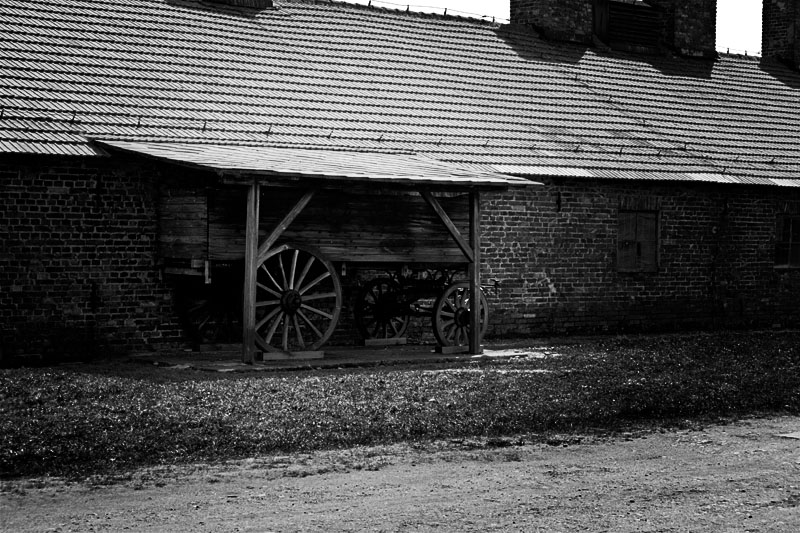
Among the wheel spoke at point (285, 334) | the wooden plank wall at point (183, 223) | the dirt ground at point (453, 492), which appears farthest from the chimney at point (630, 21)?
the dirt ground at point (453, 492)

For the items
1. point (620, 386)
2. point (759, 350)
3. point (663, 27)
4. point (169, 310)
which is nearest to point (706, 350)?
point (759, 350)

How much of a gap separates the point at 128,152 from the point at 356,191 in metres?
2.89

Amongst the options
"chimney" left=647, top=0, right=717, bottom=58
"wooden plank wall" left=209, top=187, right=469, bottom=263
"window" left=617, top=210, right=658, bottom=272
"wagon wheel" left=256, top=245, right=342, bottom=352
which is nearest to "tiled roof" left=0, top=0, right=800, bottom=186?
"window" left=617, top=210, right=658, bottom=272

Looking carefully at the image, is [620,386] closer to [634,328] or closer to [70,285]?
[70,285]

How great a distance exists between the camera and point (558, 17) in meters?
27.2

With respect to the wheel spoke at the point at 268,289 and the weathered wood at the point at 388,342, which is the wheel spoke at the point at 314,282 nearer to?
the wheel spoke at the point at 268,289

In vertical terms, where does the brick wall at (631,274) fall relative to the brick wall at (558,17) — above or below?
below

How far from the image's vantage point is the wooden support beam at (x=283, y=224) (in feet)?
49.5

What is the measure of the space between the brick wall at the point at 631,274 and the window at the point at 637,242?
6.4 inches

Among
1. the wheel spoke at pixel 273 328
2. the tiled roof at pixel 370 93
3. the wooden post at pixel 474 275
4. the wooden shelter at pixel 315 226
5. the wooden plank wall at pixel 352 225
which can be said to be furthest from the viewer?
the tiled roof at pixel 370 93

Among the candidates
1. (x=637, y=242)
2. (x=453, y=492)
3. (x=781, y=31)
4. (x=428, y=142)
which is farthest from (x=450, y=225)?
(x=781, y=31)

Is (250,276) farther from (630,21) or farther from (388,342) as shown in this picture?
(630,21)

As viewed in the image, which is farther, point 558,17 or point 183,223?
point 558,17

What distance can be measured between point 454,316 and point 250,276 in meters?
3.55
